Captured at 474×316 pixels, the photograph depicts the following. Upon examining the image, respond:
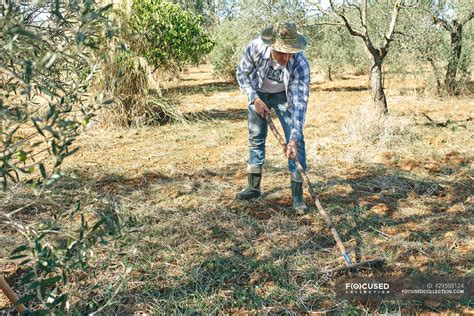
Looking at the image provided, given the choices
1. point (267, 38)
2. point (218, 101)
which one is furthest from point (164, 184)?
point (218, 101)

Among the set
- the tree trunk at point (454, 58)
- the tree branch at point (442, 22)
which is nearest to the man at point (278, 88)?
the tree branch at point (442, 22)

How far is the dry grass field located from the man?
15.9 inches

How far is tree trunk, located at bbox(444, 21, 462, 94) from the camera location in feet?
31.9

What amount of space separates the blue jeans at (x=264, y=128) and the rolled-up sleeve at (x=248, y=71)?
0.12m

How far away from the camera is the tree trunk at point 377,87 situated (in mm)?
7223

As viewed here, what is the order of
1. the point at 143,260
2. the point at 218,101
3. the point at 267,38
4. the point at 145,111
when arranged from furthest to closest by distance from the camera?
the point at 218,101 < the point at 145,111 < the point at 267,38 < the point at 143,260

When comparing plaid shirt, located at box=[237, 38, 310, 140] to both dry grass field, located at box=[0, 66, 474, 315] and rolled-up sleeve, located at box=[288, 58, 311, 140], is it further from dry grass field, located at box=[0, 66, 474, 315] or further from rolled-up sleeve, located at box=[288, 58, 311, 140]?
dry grass field, located at box=[0, 66, 474, 315]

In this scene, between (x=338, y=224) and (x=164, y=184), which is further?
(x=164, y=184)

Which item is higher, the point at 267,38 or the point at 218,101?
the point at 267,38

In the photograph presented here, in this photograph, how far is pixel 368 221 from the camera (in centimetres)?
372

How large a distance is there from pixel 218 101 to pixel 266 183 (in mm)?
6430

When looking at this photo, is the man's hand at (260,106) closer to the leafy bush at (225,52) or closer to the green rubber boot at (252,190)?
the green rubber boot at (252,190)

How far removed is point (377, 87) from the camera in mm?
7270

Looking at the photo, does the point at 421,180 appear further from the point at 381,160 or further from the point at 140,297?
the point at 140,297
